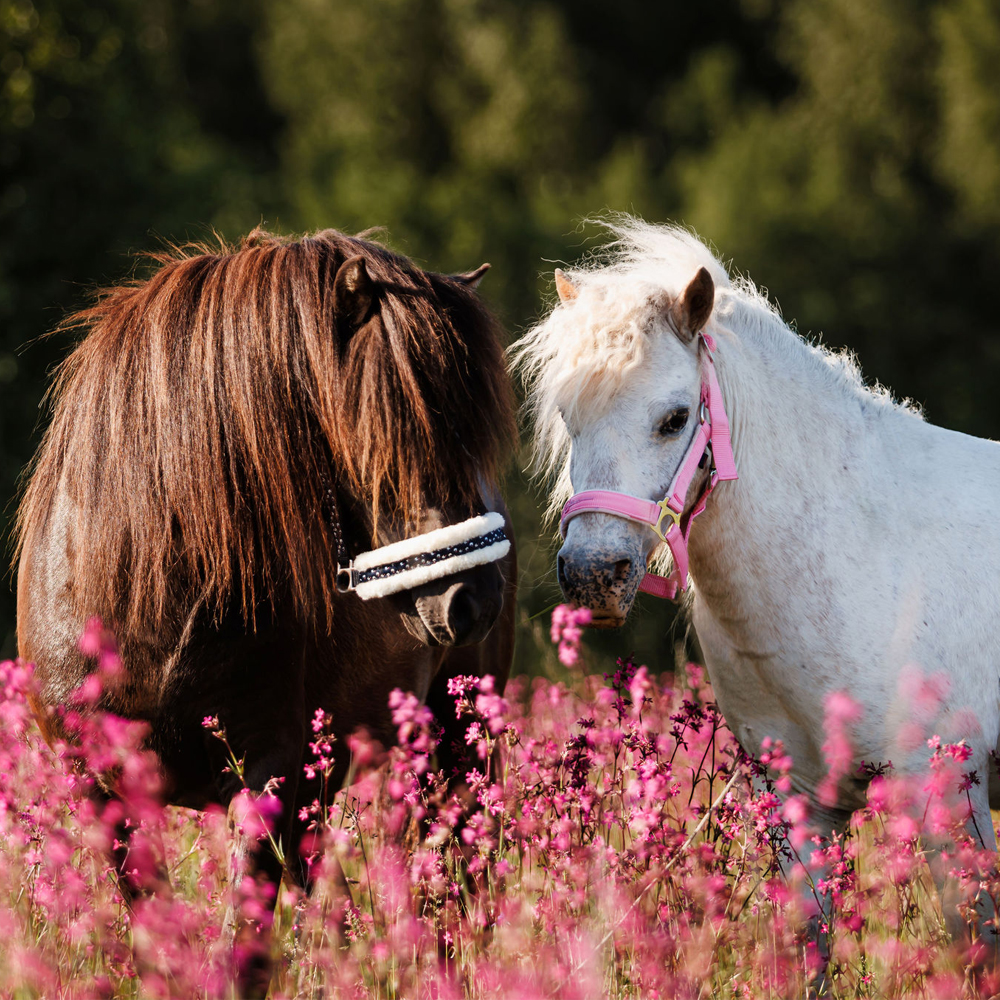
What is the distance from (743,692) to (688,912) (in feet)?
2.97

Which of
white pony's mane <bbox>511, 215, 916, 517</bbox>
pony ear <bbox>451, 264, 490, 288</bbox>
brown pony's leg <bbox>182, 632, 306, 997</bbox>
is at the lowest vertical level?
brown pony's leg <bbox>182, 632, 306, 997</bbox>

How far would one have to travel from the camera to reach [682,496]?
2828 millimetres

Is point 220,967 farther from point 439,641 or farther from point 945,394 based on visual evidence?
point 945,394

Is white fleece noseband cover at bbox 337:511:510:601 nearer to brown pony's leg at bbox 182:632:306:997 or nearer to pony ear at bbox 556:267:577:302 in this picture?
brown pony's leg at bbox 182:632:306:997

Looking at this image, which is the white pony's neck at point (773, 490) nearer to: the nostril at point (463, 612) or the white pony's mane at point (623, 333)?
the white pony's mane at point (623, 333)

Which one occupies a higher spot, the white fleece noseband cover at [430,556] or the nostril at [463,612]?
the white fleece noseband cover at [430,556]

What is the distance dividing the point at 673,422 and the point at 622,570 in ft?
1.46

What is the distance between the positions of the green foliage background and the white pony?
0.25m

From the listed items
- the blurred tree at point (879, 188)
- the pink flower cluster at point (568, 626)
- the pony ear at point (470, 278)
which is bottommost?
the pink flower cluster at point (568, 626)

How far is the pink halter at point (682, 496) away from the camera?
8.88ft

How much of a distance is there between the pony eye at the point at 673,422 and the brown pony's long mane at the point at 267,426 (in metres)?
0.40

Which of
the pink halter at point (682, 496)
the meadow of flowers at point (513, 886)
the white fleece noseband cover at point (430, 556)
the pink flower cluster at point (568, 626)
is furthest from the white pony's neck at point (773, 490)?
the white fleece noseband cover at point (430, 556)

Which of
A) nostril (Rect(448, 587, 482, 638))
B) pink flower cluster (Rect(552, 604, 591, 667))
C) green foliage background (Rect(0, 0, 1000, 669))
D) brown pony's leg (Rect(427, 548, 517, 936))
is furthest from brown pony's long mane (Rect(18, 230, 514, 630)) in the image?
green foliage background (Rect(0, 0, 1000, 669))

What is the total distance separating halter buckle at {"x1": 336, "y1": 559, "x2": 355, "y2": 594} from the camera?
2.70m
